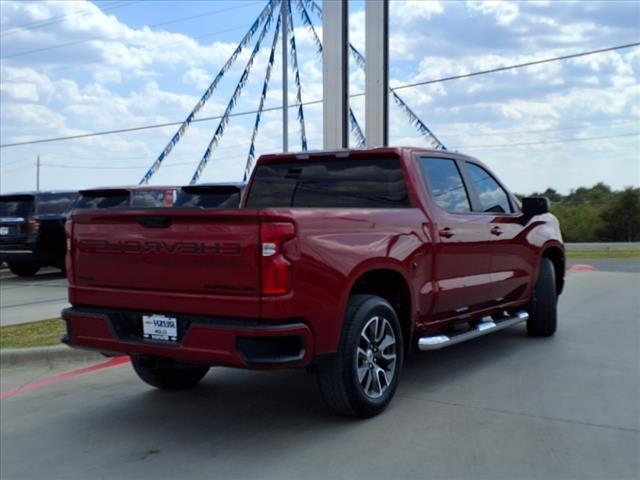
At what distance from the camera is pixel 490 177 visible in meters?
7.01

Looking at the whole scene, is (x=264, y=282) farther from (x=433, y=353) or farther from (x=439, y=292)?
(x=433, y=353)

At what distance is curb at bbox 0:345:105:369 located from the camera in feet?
23.4

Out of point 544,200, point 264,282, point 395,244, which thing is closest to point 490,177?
point 544,200

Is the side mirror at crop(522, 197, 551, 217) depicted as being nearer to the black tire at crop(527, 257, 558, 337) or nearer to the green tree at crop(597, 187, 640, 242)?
the black tire at crop(527, 257, 558, 337)

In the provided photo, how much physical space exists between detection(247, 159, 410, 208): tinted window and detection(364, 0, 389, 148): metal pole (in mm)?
7069

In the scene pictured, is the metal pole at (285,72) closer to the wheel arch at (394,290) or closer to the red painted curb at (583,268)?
the red painted curb at (583,268)

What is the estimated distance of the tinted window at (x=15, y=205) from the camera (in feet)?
51.5

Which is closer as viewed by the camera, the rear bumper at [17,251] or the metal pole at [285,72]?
the rear bumper at [17,251]

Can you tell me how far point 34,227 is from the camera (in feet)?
50.4

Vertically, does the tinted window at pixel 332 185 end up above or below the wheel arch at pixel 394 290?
above

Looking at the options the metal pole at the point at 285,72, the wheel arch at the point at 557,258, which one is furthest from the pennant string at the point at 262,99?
the wheel arch at the point at 557,258

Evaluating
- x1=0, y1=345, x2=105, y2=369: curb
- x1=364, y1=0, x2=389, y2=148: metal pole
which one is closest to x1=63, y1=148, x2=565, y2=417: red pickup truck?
x1=0, y1=345, x2=105, y2=369: curb

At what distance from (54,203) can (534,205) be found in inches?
478

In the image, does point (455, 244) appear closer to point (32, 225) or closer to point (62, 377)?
point (62, 377)
